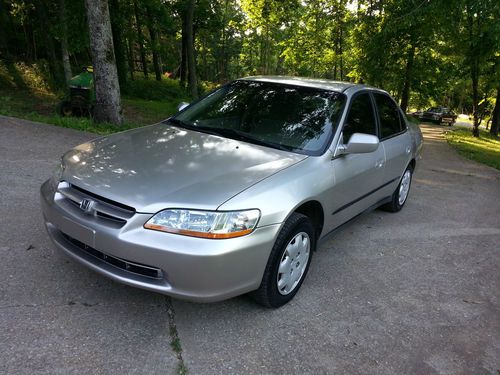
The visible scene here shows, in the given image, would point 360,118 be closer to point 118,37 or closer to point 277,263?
point 277,263

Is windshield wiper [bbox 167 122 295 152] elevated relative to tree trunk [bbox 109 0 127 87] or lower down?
lower down

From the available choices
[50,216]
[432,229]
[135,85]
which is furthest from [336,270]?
[135,85]

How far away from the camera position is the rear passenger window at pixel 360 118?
396 centimetres

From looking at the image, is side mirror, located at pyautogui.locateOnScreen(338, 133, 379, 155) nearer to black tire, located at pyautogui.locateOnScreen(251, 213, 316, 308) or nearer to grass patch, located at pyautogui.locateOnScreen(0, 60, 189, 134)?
black tire, located at pyautogui.locateOnScreen(251, 213, 316, 308)

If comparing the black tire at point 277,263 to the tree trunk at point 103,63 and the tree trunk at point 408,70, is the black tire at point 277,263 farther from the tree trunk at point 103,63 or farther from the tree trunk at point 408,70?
the tree trunk at point 408,70

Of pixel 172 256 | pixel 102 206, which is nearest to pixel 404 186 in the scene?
pixel 172 256

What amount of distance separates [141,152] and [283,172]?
3.70ft

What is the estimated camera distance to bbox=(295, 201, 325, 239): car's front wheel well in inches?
132

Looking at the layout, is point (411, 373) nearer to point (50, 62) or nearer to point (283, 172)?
point (283, 172)

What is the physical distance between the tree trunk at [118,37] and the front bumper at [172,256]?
1411 cm

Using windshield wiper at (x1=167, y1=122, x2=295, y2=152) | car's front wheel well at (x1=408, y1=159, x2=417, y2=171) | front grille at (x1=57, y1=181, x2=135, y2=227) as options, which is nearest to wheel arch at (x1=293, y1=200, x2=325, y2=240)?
windshield wiper at (x1=167, y1=122, x2=295, y2=152)

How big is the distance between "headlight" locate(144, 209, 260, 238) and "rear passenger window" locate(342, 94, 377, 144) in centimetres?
166

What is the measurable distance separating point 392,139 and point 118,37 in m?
15.4

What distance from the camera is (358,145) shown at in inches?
142
